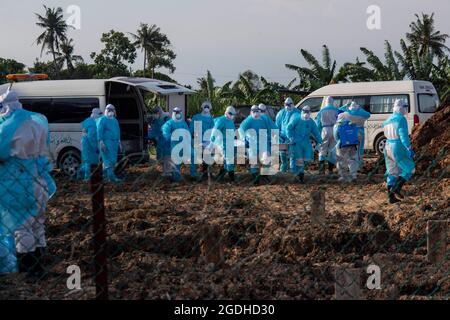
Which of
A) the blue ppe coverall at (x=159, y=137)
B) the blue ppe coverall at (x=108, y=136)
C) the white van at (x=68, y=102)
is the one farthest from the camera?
the blue ppe coverall at (x=159, y=137)

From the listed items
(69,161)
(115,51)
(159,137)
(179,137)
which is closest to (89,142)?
(69,161)

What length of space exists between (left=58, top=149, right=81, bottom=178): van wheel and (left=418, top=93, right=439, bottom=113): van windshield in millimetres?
8176

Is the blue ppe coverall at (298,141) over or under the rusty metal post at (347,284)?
over

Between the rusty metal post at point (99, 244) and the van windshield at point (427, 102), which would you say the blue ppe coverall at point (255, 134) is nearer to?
the van windshield at point (427, 102)

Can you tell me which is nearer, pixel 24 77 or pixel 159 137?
pixel 24 77

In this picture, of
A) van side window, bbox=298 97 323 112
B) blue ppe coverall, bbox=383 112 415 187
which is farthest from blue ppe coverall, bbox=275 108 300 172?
blue ppe coverall, bbox=383 112 415 187

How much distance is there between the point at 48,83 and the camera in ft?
50.6

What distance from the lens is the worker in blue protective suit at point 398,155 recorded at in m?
10.9

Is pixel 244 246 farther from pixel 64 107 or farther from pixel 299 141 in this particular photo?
pixel 64 107

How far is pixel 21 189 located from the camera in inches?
249

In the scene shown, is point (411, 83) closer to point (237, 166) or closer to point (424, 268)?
point (237, 166)

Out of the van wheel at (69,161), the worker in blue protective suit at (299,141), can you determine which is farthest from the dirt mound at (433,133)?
the van wheel at (69,161)

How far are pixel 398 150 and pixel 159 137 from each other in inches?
266

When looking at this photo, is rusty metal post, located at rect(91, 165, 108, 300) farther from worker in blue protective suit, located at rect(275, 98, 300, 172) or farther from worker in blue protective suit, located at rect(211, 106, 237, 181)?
worker in blue protective suit, located at rect(275, 98, 300, 172)
